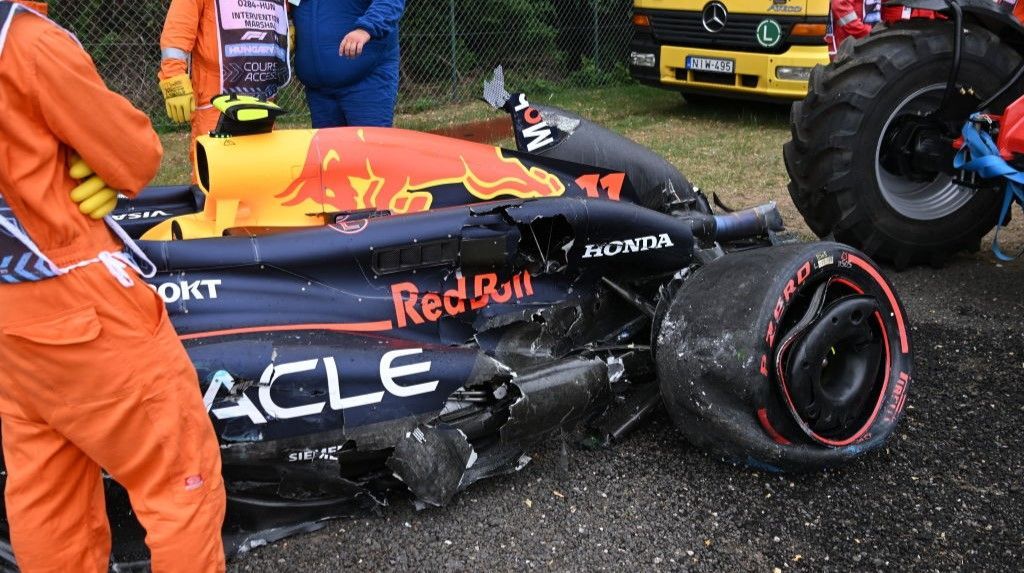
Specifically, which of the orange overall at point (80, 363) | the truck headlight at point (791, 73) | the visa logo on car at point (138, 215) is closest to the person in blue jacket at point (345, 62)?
the visa logo on car at point (138, 215)

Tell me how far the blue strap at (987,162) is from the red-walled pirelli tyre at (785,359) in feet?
3.78

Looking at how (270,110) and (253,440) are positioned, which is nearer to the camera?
(253,440)

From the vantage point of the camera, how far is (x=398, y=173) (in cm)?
334

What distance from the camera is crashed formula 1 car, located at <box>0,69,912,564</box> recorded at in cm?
282

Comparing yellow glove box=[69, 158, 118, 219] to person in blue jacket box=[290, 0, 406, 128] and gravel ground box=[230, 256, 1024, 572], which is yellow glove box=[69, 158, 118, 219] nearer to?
gravel ground box=[230, 256, 1024, 572]

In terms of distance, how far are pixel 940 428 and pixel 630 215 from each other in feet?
4.61

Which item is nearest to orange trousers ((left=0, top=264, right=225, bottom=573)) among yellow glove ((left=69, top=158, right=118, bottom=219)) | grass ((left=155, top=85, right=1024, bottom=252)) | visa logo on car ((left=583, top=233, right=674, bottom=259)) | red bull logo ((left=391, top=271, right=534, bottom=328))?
yellow glove ((left=69, top=158, right=118, bottom=219))

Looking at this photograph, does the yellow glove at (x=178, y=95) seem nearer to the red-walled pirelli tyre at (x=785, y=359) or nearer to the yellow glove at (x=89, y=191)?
the yellow glove at (x=89, y=191)

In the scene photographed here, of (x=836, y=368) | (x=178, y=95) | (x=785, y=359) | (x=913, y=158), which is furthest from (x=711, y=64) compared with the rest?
(x=785, y=359)

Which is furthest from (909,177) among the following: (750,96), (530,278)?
(750,96)

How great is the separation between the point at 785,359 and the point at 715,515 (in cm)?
55

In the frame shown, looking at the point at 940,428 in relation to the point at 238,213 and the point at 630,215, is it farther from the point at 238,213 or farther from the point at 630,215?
the point at 238,213

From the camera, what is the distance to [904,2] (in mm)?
4504

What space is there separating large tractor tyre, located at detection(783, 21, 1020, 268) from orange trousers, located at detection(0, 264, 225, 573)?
340 cm
